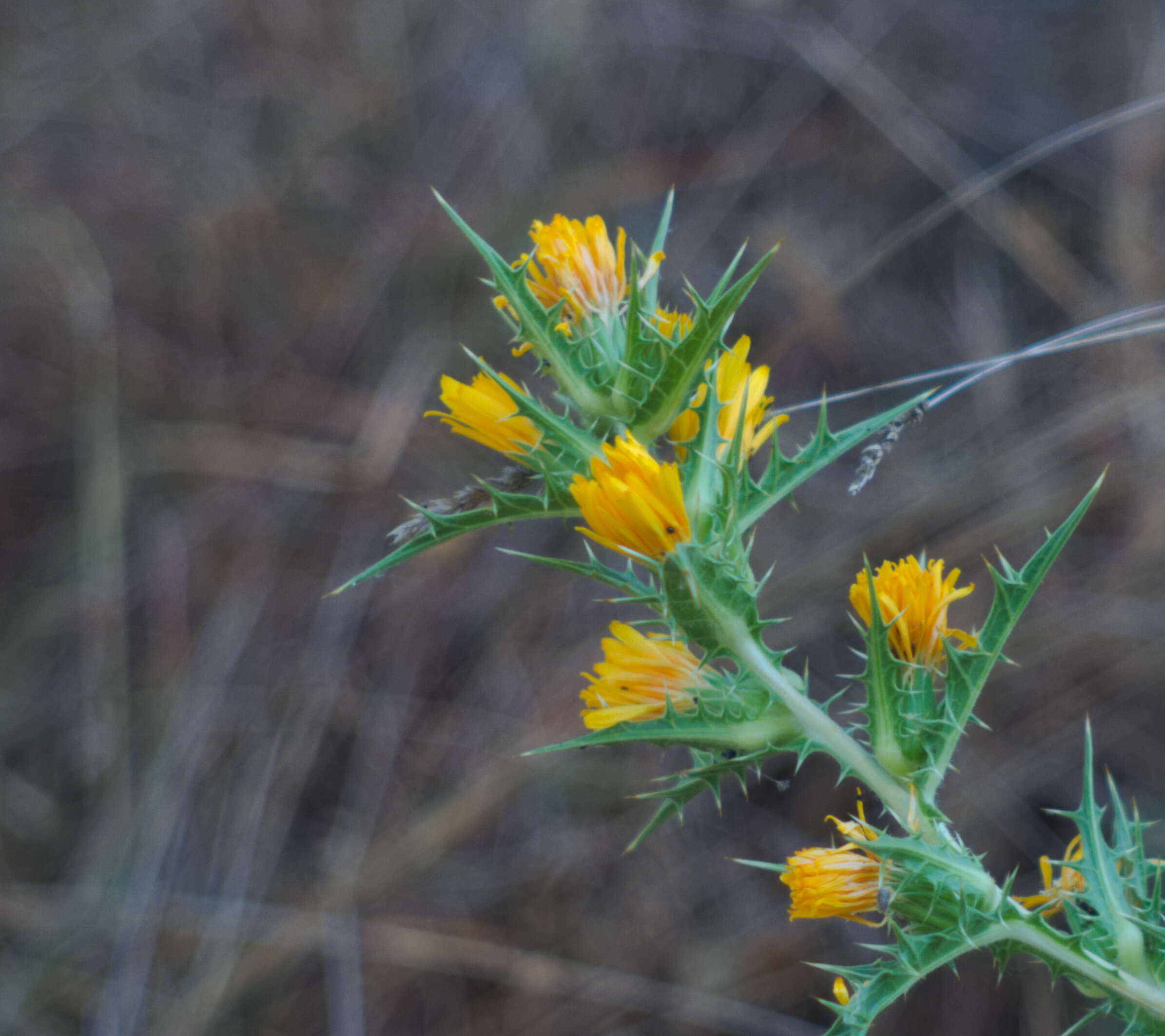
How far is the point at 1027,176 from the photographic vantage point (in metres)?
3.27

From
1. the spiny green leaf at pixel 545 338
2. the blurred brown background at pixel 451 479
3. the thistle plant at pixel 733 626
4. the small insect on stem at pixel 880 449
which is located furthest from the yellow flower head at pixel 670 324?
the blurred brown background at pixel 451 479

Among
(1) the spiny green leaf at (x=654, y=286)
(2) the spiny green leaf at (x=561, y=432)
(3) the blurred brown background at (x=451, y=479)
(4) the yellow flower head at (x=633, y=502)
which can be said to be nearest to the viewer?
(4) the yellow flower head at (x=633, y=502)

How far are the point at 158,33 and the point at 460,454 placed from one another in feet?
8.68

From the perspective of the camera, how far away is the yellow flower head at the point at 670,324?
3.92ft

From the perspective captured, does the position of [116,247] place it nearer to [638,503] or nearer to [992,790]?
[638,503]

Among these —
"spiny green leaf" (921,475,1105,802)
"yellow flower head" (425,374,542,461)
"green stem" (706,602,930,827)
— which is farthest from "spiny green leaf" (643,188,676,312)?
"spiny green leaf" (921,475,1105,802)

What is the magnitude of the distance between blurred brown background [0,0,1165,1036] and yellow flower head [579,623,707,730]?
1.79 meters

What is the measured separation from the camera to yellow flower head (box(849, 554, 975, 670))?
1217 mm

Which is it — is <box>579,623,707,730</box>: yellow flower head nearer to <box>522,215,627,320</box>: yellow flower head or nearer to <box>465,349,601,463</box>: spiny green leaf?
<box>465,349,601,463</box>: spiny green leaf

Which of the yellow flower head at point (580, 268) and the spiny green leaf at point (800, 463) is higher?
the yellow flower head at point (580, 268)

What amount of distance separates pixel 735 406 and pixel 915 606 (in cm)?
41

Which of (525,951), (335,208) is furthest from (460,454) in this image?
(525,951)

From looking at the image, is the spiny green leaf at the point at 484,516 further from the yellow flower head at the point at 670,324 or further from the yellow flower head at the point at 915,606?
the yellow flower head at the point at 915,606

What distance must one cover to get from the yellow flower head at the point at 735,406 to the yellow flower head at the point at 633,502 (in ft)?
0.63
